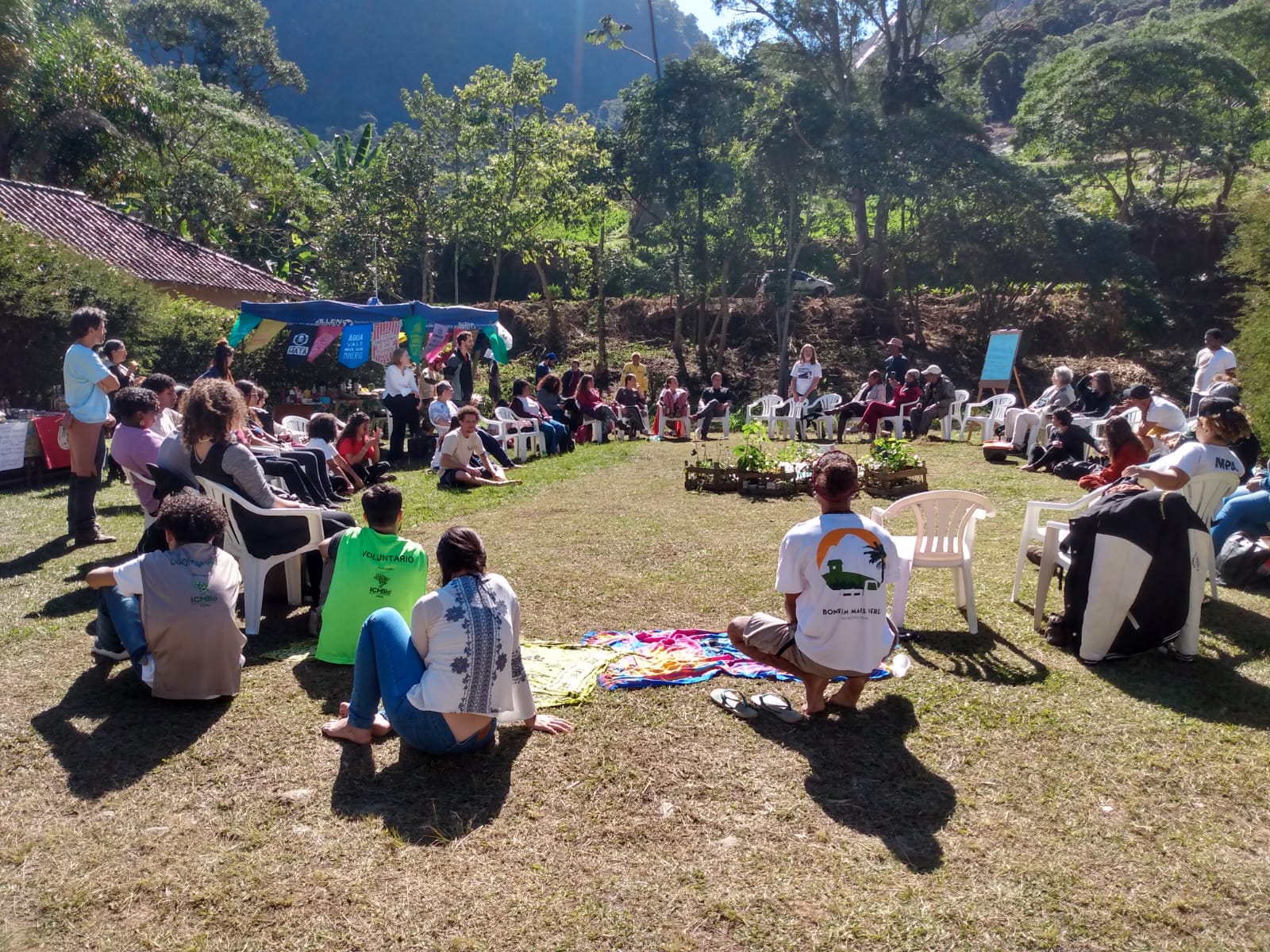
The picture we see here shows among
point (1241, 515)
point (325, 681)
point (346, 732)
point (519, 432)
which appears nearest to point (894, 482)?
point (1241, 515)

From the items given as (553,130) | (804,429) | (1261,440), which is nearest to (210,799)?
(1261,440)

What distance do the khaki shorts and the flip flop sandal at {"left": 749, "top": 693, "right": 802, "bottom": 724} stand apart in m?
0.24

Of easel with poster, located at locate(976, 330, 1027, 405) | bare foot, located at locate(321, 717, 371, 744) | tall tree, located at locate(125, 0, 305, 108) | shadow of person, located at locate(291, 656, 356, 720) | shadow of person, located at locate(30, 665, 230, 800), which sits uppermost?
tall tree, located at locate(125, 0, 305, 108)

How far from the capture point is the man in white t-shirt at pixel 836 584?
404 cm

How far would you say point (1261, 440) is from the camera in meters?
9.19

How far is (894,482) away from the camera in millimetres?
9953

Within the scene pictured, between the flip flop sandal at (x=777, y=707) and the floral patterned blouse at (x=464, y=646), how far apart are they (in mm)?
1302

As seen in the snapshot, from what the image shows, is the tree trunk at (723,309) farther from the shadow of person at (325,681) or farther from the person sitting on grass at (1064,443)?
the shadow of person at (325,681)

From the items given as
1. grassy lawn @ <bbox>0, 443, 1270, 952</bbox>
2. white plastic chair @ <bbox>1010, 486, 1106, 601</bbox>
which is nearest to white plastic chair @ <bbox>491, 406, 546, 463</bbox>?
grassy lawn @ <bbox>0, 443, 1270, 952</bbox>

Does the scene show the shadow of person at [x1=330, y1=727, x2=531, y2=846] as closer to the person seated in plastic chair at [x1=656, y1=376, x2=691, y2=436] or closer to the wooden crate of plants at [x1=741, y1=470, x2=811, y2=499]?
the wooden crate of plants at [x1=741, y1=470, x2=811, y2=499]

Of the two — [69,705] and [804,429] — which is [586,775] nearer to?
[69,705]

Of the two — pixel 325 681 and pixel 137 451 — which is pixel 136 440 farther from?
pixel 325 681

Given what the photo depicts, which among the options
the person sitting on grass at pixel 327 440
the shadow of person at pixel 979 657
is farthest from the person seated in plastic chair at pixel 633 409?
the shadow of person at pixel 979 657

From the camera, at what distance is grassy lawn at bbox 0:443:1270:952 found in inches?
113
